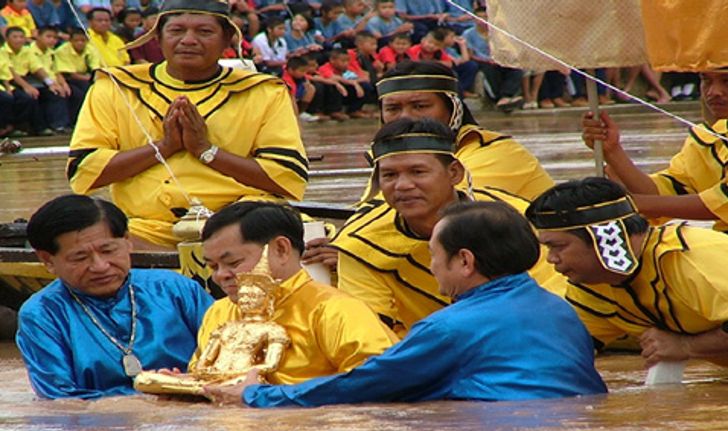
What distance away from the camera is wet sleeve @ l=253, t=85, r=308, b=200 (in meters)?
8.29

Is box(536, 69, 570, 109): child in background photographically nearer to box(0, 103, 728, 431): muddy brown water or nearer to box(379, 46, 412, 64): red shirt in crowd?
box(379, 46, 412, 64): red shirt in crowd

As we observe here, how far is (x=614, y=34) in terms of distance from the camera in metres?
7.54

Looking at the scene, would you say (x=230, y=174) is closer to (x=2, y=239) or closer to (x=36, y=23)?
(x=2, y=239)

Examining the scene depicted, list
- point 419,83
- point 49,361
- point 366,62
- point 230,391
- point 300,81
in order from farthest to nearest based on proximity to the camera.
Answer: point 366,62 < point 300,81 < point 419,83 < point 49,361 < point 230,391

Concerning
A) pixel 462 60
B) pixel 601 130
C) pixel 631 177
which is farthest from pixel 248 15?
pixel 631 177

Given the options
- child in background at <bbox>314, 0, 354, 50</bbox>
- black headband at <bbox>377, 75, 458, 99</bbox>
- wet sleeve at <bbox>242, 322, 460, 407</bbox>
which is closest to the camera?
wet sleeve at <bbox>242, 322, 460, 407</bbox>

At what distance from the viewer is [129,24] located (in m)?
23.1

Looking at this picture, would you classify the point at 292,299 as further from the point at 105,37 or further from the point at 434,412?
the point at 105,37

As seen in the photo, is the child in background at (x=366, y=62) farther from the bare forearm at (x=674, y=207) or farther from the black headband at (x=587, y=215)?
the black headband at (x=587, y=215)

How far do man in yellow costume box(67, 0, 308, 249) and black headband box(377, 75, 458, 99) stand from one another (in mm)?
681

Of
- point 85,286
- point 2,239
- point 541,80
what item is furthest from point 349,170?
point 541,80

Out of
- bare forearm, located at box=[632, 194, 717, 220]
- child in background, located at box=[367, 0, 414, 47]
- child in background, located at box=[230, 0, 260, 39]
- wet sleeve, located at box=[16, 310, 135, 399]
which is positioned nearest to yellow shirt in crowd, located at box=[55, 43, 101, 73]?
child in background, located at box=[230, 0, 260, 39]

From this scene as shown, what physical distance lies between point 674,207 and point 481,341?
2.36m

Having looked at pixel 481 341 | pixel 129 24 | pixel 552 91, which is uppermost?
pixel 481 341
